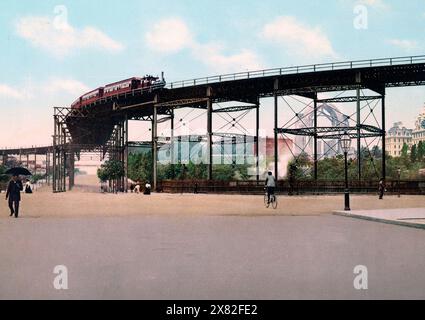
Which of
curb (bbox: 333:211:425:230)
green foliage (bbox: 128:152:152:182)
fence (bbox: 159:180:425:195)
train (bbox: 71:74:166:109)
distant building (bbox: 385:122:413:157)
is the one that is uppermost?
distant building (bbox: 385:122:413:157)

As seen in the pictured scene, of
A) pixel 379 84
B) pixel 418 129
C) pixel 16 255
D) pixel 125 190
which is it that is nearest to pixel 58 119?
pixel 125 190

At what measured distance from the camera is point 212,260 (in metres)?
8.65

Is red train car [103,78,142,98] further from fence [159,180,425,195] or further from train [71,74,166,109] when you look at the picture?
fence [159,180,425,195]

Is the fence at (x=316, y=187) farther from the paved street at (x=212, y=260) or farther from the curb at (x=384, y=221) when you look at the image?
the paved street at (x=212, y=260)

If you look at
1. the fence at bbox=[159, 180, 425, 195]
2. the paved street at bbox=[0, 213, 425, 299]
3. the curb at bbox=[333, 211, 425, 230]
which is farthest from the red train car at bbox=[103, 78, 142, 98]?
the paved street at bbox=[0, 213, 425, 299]

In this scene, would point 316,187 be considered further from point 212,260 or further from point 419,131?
point 419,131

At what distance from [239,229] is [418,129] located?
18766 cm

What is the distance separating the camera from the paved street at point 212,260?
6312 millimetres

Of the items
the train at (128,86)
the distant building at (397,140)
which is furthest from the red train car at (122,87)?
the distant building at (397,140)

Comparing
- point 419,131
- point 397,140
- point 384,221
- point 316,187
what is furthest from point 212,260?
point 397,140

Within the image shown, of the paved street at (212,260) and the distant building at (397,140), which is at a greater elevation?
the distant building at (397,140)

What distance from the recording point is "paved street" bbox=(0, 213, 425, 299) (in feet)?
20.7

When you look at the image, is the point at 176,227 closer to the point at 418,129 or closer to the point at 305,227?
the point at 305,227

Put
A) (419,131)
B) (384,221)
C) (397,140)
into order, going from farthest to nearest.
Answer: (397,140)
(419,131)
(384,221)
